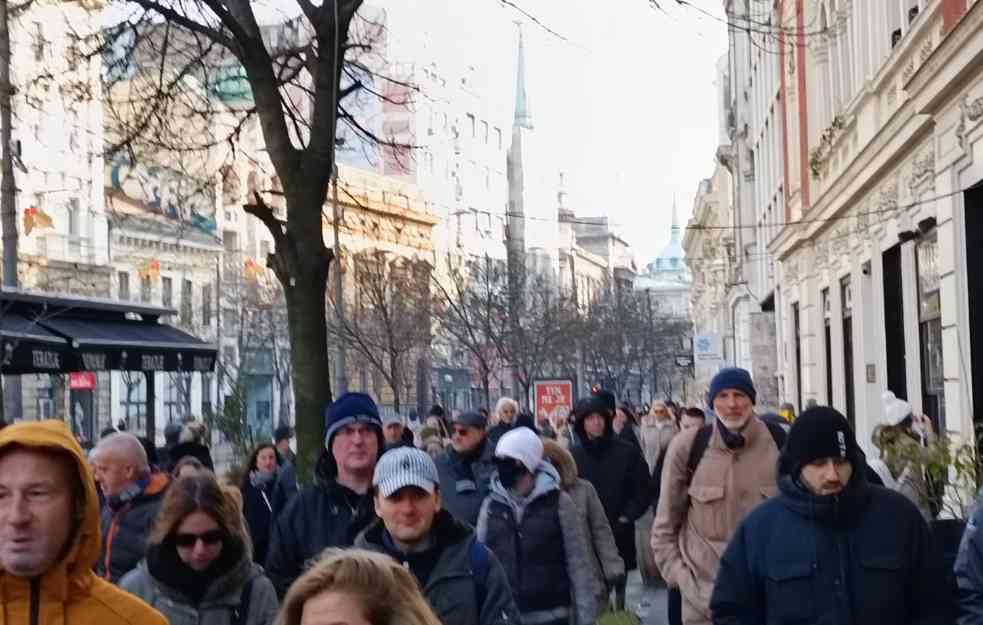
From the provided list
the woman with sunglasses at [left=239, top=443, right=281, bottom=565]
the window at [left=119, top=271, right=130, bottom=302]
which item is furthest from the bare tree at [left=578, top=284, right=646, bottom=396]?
the woman with sunglasses at [left=239, top=443, right=281, bottom=565]

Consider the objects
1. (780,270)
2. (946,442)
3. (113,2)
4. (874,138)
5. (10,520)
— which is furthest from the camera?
(780,270)

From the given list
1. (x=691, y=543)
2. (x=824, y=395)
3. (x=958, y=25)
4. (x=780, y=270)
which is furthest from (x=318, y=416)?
(x=780, y=270)

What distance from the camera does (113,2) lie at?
606 inches

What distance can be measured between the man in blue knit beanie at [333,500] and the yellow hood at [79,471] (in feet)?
10.6

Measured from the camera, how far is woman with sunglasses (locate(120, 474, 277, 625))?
545cm

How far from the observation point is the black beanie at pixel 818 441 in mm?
6016

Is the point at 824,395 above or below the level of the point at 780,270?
below

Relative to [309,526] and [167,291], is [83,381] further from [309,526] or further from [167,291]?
[309,526]

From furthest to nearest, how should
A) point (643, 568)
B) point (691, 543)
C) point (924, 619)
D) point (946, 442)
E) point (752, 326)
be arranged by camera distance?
point (752, 326), point (643, 568), point (946, 442), point (691, 543), point (924, 619)

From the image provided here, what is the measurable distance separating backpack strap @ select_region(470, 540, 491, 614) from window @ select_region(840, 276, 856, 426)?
24.9m

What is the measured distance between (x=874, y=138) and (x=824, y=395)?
40.1ft

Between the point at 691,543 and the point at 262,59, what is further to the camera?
the point at 262,59

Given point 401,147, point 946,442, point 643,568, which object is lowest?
point 643,568

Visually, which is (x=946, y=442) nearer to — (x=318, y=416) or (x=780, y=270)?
(x=318, y=416)
